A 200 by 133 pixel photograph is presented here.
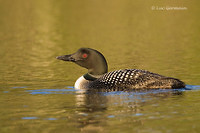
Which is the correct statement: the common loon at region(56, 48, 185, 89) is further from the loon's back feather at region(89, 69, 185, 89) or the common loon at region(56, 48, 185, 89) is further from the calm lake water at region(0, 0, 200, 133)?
the calm lake water at region(0, 0, 200, 133)

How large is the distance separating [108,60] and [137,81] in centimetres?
496

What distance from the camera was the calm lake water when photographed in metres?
7.00

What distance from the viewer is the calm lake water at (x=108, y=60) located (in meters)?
7.00

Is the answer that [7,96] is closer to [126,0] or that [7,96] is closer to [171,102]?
[171,102]

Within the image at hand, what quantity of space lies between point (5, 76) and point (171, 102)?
4.41 metres

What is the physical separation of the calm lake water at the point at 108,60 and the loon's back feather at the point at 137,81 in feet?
0.65

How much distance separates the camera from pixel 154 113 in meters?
7.28

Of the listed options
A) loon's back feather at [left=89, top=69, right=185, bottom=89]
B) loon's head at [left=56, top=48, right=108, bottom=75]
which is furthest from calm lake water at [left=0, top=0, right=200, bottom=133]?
loon's head at [left=56, top=48, right=108, bottom=75]

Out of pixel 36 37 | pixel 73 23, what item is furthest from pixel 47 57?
pixel 73 23

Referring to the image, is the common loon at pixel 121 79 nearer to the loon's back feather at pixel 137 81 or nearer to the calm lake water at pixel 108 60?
the loon's back feather at pixel 137 81

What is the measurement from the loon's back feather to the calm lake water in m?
0.20

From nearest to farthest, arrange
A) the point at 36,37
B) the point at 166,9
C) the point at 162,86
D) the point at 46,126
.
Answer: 1. the point at 46,126
2. the point at 162,86
3. the point at 36,37
4. the point at 166,9

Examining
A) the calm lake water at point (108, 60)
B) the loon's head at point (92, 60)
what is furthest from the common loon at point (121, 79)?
the calm lake water at point (108, 60)

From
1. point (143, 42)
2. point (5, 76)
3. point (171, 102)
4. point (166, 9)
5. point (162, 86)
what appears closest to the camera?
point (171, 102)
